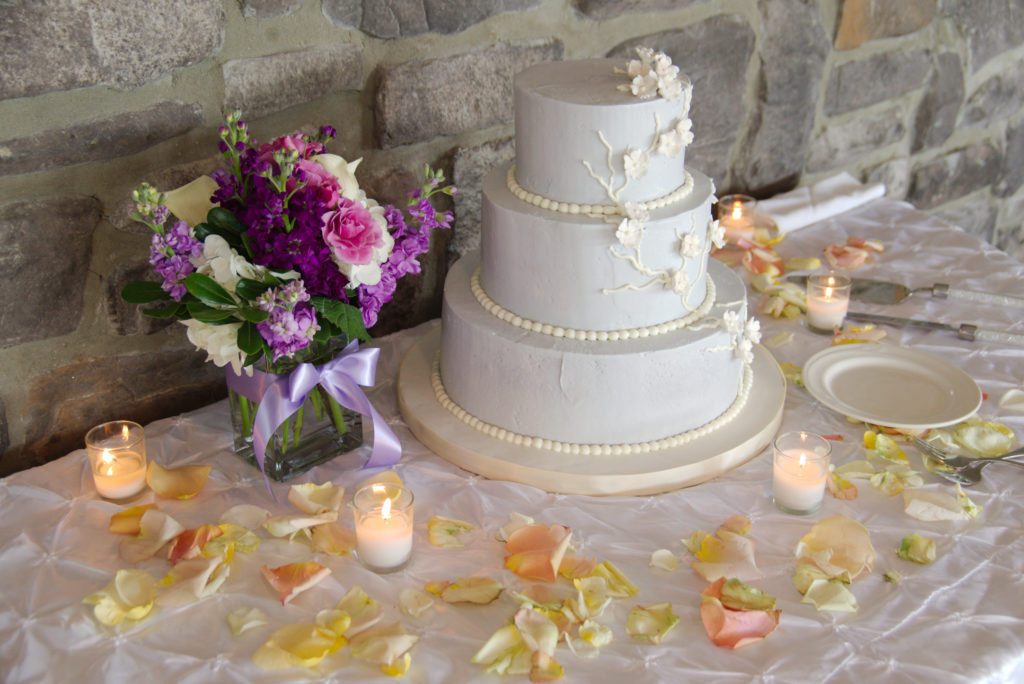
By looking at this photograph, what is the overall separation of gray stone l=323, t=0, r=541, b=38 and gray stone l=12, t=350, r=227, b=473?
1.61ft

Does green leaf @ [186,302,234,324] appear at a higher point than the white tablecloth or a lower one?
higher

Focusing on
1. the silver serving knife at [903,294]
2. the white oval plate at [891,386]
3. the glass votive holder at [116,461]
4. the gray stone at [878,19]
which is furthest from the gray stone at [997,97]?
the glass votive holder at [116,461]

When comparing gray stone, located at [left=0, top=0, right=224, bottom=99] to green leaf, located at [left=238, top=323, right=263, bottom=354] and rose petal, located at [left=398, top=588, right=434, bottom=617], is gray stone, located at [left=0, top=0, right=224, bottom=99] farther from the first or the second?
rose petal, located at [left=398, top=588, right=434, bottom=617]

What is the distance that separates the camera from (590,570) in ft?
3.61

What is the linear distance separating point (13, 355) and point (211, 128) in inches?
14.9

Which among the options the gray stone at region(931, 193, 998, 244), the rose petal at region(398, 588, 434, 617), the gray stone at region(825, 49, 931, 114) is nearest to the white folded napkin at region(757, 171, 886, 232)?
the gray stone at region(825, 49, 931, 114)

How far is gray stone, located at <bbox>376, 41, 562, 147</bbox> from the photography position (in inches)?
58.9

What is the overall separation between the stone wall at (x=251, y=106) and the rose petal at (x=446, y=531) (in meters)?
0.48

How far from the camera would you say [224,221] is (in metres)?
1.14

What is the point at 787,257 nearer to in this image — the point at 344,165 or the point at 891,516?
the point at 891,516

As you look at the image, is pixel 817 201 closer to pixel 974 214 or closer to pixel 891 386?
pixel 891 386

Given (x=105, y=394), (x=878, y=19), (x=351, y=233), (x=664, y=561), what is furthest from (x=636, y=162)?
(x=878, y=19)

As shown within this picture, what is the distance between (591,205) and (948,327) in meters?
0.67

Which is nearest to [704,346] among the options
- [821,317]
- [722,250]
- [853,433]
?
[853,433]
